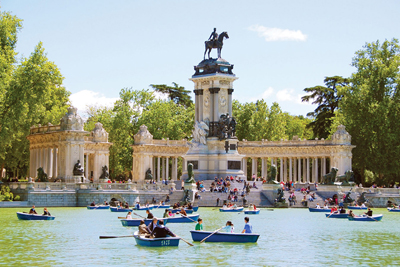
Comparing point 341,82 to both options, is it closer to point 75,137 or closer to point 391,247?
point 75,137

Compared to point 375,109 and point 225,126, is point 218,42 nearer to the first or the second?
point 225,126

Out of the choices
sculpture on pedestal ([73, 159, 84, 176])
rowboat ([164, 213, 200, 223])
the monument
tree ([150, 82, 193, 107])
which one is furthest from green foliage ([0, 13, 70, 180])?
tree ([150, 82, 193, 107])

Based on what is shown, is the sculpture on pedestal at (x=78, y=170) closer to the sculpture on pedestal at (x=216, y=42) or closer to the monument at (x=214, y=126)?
the monument at (x=214, y=126)

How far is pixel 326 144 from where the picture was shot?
91812 millimetres

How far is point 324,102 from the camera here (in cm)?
11425

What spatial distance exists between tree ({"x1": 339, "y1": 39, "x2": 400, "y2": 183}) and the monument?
17.2 meters

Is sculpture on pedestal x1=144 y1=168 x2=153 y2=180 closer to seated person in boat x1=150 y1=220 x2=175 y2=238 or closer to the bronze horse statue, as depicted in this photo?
the bronze horse statue

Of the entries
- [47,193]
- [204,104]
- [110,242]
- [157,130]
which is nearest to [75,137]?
[47,193]

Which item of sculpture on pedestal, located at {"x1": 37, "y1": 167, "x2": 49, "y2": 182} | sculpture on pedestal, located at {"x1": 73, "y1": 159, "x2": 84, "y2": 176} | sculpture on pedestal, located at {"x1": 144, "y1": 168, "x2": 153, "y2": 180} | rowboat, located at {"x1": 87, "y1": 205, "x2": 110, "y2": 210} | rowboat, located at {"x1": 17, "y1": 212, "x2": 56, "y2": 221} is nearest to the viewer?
rowboat, located at {"x1": 17, "y1": 212, "x2": 56, "y2": 221}

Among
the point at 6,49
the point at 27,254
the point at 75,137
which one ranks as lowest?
the point at 27,254

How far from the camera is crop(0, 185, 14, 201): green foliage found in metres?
66.8

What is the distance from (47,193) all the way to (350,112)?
4264 centimetres

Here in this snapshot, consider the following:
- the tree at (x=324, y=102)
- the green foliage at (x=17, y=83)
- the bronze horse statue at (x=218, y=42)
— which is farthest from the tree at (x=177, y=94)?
the green foliage at (x=17, y=83)

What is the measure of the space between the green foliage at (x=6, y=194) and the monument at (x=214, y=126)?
2329 centimetres
